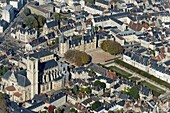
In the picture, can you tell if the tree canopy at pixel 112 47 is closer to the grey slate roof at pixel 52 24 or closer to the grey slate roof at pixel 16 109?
the grey slate roof at pixel 52 24

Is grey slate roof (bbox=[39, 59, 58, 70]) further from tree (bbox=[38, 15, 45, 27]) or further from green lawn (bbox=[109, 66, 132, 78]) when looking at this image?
tree (bbox=[38, 15, 45, 27])

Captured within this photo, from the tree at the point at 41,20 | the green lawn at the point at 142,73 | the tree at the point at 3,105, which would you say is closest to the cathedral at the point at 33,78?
the tree at the point at 3,105

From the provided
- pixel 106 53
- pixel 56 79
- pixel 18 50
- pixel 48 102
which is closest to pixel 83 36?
pixel 106 53

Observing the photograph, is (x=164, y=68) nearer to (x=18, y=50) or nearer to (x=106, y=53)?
(x=106, y=53)

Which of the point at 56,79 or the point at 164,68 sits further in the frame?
the point at 164,68

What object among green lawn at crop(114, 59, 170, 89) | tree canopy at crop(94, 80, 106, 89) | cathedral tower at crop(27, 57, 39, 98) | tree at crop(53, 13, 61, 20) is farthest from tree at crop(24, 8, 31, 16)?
tree canopy at crop(94, 80, 106, 89)

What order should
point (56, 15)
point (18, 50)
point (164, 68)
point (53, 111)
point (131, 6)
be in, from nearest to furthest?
point (53, 111), point (164, 68), point (18, 50), point (56, 15), point (131, 6)

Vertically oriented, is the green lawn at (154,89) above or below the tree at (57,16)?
below

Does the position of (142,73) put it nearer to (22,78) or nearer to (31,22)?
(22,78)
